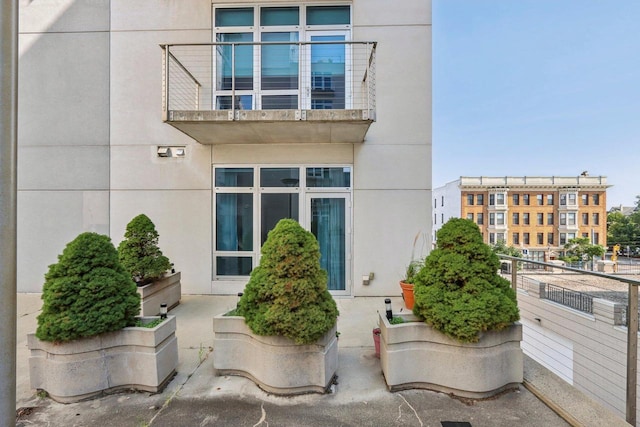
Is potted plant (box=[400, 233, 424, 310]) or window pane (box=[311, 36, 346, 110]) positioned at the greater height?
window pane (box=[311, 36, 346, 110])

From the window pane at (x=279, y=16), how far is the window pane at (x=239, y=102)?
1585 mm

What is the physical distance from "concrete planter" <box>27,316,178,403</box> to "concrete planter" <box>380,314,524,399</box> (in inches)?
86.2

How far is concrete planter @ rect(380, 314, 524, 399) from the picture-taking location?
2.51 m

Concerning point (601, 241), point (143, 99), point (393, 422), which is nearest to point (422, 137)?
point (393, 422)

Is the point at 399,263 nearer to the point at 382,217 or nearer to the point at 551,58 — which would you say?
the point at 382,217

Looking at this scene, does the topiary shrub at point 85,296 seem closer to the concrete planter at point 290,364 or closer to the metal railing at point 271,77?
the concrete planter at point 290,364

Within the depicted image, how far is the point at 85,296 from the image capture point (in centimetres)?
254

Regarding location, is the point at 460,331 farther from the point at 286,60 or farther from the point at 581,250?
the point at 581,250

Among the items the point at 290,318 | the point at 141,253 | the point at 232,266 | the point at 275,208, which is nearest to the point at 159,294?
the point at 141,253

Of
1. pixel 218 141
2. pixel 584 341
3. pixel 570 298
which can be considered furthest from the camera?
pixel 570 298

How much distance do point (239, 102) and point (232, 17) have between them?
1.82 metres

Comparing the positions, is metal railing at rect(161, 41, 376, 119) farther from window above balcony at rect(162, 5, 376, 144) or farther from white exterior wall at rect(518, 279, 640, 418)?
white exterior wall at rect(518, 279, 640, 418)

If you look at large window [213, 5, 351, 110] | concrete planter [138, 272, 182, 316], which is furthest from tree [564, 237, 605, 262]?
concrete planter [138, 272, 182, 316]

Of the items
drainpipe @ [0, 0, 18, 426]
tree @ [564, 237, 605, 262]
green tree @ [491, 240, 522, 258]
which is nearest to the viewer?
drainpipe @ [0, 0, 18, 426]
